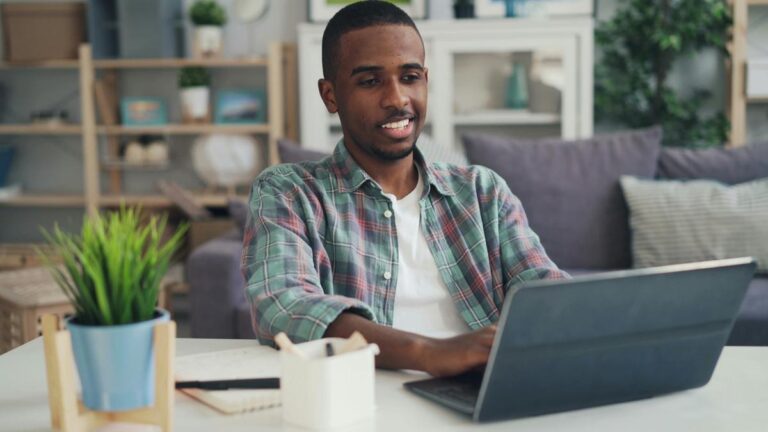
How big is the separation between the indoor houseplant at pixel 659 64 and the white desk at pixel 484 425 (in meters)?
2.95

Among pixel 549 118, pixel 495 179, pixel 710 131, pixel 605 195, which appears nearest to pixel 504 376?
pixel 495 179

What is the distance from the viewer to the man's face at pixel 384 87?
1.42 meters

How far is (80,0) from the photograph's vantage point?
417 cm

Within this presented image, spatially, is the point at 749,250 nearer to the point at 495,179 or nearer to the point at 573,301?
the point at 495,179

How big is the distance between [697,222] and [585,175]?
1.18 ft

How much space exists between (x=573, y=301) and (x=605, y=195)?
6.62ft

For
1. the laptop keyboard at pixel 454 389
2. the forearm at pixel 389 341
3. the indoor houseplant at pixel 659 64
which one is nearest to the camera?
the laptop keyboard at pixel 454 389

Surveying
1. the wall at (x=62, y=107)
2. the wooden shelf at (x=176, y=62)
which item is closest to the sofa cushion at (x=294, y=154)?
the wooden shelf at (x=176, y=62)

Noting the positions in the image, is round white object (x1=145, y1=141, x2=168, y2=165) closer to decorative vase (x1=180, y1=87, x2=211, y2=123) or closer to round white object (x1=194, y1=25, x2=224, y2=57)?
decorative vase (x1=180, y1=87, x2=211, y2=123)

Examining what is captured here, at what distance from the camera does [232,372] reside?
1032mm

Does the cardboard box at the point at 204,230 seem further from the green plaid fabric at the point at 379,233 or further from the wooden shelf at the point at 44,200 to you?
the green plaid fabric at the point at 379,233

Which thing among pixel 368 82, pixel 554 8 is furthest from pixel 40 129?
pixel 368 82

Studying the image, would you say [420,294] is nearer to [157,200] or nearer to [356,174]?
[356,174]

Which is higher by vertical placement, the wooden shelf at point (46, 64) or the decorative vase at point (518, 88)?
the wooden shelf at point (46, 64)
